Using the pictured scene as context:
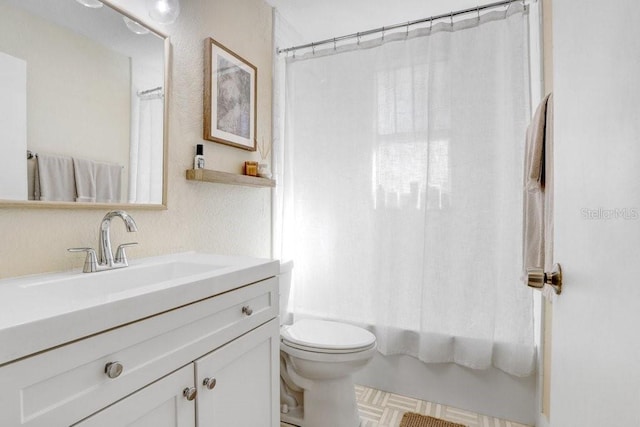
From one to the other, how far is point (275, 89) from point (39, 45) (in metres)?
1.33

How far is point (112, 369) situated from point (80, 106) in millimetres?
893

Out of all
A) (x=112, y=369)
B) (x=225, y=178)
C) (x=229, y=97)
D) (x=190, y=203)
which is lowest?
(x=112, y=369)

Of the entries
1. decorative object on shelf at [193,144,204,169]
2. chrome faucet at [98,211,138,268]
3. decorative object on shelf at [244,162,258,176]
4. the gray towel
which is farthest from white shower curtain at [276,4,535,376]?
chrome faucet at [98,211,138,268]

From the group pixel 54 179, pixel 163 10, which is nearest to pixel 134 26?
pixel 163 10

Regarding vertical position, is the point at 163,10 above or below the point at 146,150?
above

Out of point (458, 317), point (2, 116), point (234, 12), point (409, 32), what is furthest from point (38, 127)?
point (458, 317)

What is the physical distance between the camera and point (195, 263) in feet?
4.30

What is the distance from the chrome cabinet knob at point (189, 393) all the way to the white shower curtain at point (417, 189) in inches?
52.3

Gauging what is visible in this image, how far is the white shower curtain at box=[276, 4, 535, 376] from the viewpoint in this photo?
1.81 metres

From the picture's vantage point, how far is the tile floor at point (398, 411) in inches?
71.2

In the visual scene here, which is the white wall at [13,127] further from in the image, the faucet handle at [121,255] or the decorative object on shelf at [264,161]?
the decorative object on shelf at [264,161]

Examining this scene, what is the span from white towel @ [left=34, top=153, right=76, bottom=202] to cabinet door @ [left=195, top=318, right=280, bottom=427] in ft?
2.27

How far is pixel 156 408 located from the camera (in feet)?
2.76

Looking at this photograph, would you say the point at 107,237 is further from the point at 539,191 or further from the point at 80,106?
the point at 539,191
